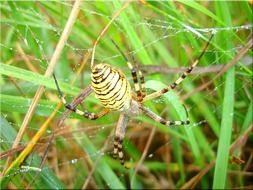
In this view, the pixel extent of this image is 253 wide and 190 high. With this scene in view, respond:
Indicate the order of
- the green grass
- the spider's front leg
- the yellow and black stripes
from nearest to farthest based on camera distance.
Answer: the yellow and black stripes
the green grass
the spider's front leg

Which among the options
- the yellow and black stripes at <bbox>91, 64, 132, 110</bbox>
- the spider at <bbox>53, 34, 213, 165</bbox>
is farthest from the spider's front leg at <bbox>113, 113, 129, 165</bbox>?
the yellow and black stripes at <bbox>91, 64, 132, 110</bbox>

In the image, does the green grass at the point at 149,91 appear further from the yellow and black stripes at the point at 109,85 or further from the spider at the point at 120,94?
the yellow and black stripes at the point at 109,85

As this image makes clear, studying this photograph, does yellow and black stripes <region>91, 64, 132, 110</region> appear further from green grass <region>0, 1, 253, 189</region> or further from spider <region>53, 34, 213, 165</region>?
green grass <region>0, 1, 253, 189</region>

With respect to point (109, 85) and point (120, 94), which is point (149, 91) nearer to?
point (120, 94)

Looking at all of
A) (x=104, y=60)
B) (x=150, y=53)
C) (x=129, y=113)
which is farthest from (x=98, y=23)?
(x=129, y=113)

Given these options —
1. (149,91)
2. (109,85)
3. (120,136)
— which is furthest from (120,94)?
(120,136)

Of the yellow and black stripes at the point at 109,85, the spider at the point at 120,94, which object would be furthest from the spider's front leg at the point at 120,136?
the yellow and black stripes at the point at 109,85

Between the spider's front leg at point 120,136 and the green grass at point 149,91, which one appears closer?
the green grass at point 149,91

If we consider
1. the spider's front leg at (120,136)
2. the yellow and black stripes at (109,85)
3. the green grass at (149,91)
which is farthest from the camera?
the spider's front leg at (120,136)
